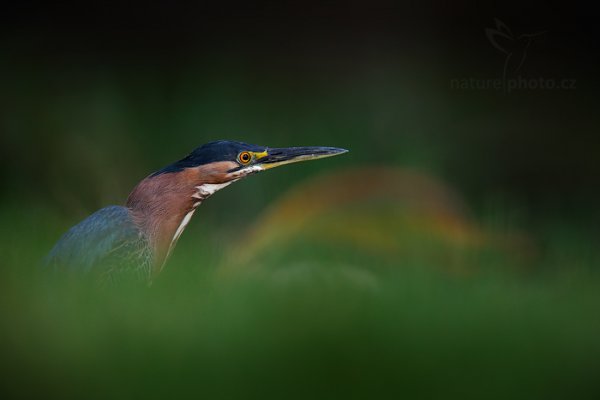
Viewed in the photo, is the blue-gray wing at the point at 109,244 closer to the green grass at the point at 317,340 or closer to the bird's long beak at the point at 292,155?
the bird's long beak at the point at 292,155

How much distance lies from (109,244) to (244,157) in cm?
49

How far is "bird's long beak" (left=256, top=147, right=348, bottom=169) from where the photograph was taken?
174 cm

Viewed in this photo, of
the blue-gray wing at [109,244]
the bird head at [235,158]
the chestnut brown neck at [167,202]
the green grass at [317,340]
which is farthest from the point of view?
the bird head at [235,158]

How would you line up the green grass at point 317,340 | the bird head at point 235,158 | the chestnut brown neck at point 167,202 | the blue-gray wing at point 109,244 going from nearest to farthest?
the green grass at point 317,340
the blue-gray wing at point 109,244
the chestnut brown neck at point 167,202
the bird head at point 235,158

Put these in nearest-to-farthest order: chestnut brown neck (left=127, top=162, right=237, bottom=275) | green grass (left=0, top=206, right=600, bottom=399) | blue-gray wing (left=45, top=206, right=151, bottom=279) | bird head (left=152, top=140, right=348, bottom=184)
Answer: green grass (left=0, top=206, right=600, bottom=399), blue-gray wing (left=45, top=206, right=151, bottom=279), chestnut brown neck (left=127, top=162, right=237, bottom=275), bird head (left=152, top=140, right=348, bottom=184)

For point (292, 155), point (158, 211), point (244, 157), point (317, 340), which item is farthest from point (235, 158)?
point (317, 340)

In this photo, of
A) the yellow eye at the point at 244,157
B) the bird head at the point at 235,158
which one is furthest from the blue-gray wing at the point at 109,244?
the yellow eye at the point at 244,157

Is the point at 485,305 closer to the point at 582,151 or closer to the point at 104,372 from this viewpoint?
the point at 104,372

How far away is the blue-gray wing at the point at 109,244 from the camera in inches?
47.8

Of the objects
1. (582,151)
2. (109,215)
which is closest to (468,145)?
(582,151)

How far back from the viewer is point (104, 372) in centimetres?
42

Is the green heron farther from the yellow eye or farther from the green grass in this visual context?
the green grass

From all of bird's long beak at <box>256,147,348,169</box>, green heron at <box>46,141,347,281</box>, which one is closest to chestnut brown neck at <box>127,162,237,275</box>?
green heron at <box>46,141,347,281</box>

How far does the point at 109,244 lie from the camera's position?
1.33 meters
